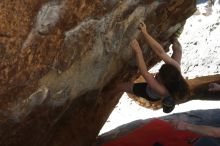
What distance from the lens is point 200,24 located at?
2066 centimetres

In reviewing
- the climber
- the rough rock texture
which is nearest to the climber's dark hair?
the climber

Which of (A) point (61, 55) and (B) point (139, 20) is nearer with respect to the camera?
(A) point (61, 55)

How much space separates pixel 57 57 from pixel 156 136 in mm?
3612

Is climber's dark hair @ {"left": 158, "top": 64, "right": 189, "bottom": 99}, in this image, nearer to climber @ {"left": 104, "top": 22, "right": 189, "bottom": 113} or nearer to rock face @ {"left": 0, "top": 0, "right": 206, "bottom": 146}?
climber @ {"left": 104, "top": 22, "right": 189, "bottom": 113}

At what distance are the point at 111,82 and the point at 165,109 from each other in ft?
4.37

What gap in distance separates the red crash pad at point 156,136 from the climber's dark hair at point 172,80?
1.60m

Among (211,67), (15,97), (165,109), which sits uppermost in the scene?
(15,97)

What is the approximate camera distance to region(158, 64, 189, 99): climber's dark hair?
6.68 metres

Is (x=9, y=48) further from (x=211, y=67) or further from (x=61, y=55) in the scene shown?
(x=211, y=67)

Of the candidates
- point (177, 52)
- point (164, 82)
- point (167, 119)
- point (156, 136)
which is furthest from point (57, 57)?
point (167, 119)

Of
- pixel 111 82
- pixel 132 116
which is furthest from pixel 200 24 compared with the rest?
pixel 111 82

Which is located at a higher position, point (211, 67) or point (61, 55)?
point (61, 55)

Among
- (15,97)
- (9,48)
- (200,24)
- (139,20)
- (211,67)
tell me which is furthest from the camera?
(200,24)

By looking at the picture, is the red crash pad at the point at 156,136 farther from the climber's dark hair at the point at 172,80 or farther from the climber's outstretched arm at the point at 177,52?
the climber's dark hair at the point at 172,80
